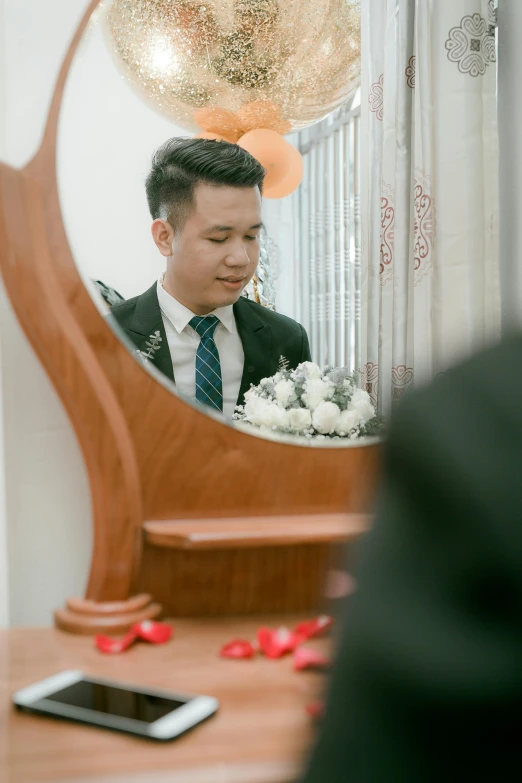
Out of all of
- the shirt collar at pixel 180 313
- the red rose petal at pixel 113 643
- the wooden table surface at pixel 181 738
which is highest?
the shirt collar at pixel 180 313

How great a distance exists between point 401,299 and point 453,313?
6cm

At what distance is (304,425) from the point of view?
2.26 feet

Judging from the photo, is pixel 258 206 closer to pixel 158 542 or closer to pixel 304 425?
pixel 304 425

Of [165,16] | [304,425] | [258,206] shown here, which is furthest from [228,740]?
[165,16]

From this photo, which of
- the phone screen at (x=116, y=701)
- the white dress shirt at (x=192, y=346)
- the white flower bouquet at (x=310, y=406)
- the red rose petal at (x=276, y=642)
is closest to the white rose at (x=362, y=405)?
the white flower bouquet at (x=310, y=406)

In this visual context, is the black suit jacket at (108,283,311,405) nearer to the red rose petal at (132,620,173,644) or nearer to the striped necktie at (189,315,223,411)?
the striped necktie at (189,315,223,411)

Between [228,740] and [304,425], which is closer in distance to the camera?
[228,740]

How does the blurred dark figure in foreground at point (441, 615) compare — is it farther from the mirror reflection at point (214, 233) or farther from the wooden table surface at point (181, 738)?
the mirror reflection at point (214, 233)

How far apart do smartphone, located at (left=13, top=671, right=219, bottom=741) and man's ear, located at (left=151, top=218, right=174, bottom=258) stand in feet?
1.19

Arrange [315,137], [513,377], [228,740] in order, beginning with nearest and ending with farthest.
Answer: [513,377]
[228,740]
[315,137]

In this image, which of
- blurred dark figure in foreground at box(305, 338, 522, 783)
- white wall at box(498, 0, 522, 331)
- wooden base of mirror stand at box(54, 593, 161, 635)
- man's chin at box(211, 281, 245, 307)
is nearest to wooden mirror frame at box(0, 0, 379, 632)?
wooden base of mirror stand at box(54, 593, 161, 635)

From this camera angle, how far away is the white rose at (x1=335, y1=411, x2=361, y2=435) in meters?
0.70

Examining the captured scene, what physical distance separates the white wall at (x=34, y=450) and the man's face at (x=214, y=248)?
15 centimetres

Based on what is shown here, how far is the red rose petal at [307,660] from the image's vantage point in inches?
22.1
